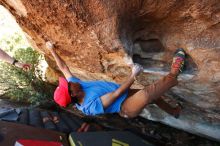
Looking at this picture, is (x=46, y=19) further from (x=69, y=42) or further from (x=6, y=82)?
(x=6, y=82)

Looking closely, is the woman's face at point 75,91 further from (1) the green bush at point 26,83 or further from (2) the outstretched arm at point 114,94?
(1) the green bush at point 26,83

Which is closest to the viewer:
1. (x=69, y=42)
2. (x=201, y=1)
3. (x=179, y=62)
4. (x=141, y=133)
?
(x=201, y=1)

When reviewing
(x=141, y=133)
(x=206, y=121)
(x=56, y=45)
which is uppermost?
(x=56, y=45)

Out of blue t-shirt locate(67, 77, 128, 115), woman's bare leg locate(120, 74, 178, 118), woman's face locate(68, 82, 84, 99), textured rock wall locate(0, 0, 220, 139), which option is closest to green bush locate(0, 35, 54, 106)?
textured rock wall locate(0, 0, 220, 139)

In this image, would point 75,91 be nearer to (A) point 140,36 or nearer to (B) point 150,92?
(B) point 150,92

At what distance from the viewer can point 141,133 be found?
22.0 ft

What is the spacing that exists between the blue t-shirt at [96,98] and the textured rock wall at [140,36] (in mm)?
527

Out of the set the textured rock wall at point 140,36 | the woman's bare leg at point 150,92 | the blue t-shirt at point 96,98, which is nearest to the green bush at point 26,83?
the textured rock wall at point 140,36

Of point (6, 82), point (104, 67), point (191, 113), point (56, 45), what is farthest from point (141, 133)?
point (6, 82)

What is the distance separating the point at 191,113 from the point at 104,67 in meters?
1.78

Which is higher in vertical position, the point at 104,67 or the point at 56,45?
the point at 56,45

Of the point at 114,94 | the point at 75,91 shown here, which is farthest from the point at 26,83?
the point at 114,94

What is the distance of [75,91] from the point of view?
3975 mm

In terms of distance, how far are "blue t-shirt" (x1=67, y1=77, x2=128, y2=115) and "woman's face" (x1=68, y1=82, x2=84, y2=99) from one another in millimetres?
102
